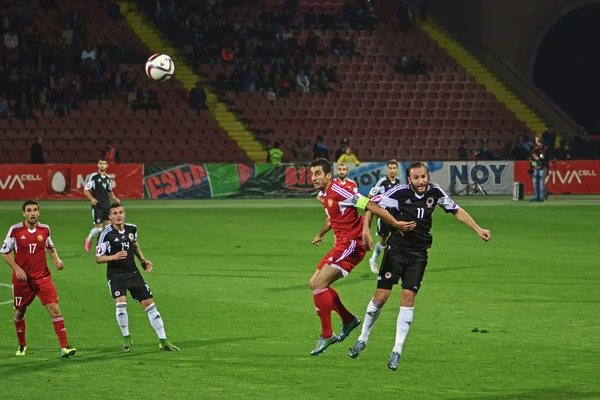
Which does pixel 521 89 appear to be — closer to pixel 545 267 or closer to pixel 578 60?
pixel 578 60

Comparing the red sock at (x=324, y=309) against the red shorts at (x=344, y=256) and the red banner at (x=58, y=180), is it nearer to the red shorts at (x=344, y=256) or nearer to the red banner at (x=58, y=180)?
the red shorts at (x=344, y=256)

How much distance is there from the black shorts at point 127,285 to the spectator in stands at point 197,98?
107ft

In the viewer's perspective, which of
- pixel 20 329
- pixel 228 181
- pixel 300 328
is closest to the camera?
pixel 20 329

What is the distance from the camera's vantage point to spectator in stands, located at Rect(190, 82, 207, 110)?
147ft

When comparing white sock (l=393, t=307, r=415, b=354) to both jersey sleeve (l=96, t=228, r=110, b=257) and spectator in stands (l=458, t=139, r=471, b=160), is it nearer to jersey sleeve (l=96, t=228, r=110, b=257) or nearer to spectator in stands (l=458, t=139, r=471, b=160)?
jersey sleeve (l=96, t=228, r=110, b=257)

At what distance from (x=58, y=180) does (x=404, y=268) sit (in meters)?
29.9

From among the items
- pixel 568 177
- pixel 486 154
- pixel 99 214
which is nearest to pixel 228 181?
pixel 486 154

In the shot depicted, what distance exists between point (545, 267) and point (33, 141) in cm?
2612

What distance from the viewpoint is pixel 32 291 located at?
480 inches

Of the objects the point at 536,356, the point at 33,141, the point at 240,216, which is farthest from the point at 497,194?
the point at 536,356

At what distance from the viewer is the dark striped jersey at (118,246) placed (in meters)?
12.2

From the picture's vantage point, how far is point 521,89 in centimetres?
5109

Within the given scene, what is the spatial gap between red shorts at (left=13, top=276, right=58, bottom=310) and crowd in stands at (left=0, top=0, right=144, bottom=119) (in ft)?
103

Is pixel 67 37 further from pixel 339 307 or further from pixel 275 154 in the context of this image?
pixel 339 307
